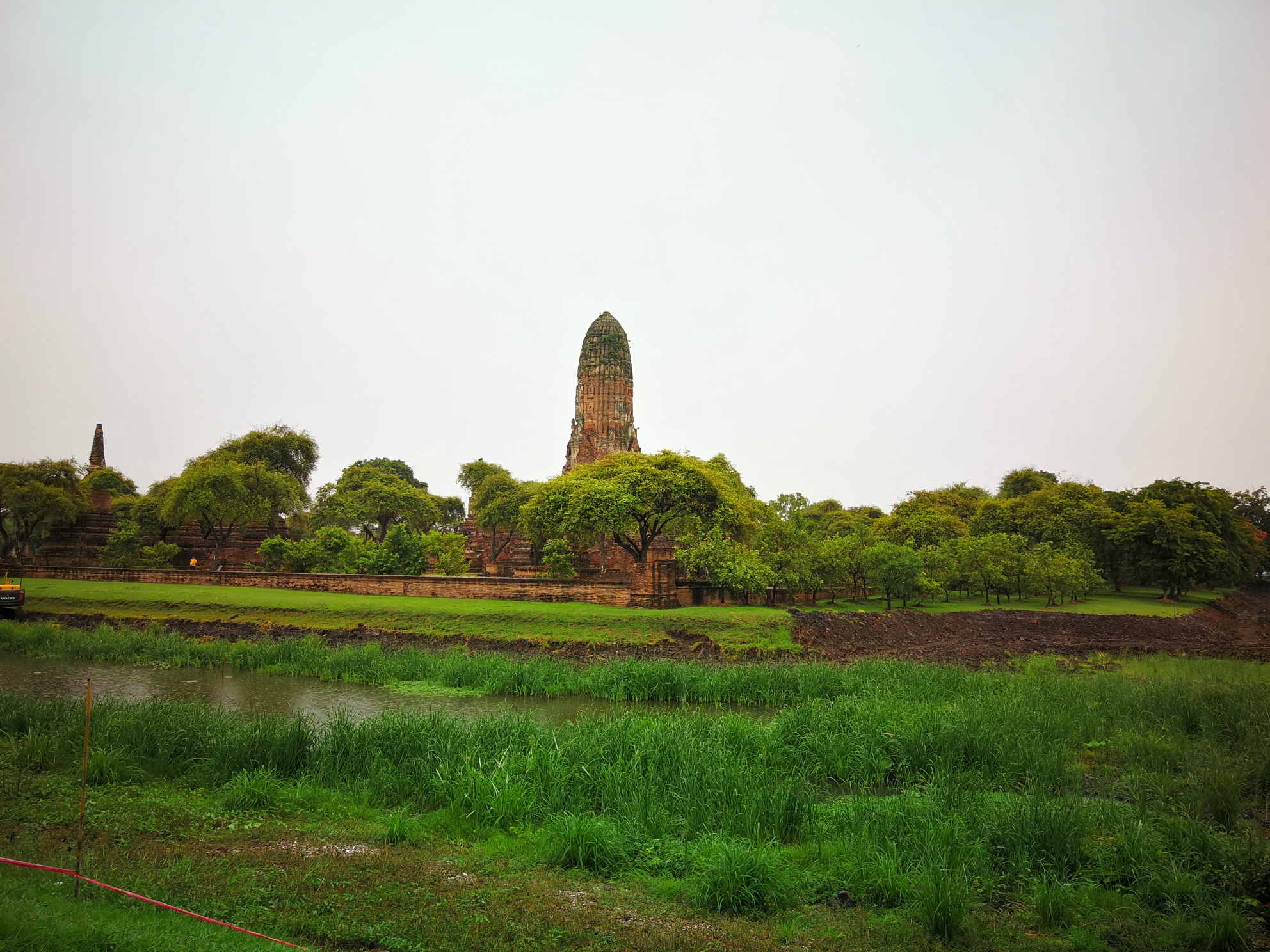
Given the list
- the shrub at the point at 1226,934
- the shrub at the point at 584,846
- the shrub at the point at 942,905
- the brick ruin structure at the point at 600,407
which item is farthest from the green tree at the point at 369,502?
the shrub at the point at 1226,934

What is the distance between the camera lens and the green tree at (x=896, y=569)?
2719cm

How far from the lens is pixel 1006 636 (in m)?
22.7

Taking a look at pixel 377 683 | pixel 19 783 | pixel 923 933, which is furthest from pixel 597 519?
pixel 923 933

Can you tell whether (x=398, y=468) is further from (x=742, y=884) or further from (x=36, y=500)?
(x=742, y=884)

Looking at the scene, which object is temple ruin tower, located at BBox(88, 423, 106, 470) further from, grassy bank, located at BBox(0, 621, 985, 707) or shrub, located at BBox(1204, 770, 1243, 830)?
shrub, located at BBox(1204, 770, 1243, 830)

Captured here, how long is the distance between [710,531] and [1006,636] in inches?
419

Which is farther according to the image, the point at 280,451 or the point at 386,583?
the point at 280,451

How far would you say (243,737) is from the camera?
28.3 ft

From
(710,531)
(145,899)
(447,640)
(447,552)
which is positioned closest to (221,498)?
(447,552)

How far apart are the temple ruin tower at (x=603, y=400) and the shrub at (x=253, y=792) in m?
45.7

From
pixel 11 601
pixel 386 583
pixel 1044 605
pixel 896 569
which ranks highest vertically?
pixel 896 569

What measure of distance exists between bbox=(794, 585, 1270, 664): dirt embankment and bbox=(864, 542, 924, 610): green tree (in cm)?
112

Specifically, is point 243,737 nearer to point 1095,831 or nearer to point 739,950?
point 739,950

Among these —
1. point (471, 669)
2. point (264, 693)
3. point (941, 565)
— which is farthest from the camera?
point (941, 565)
